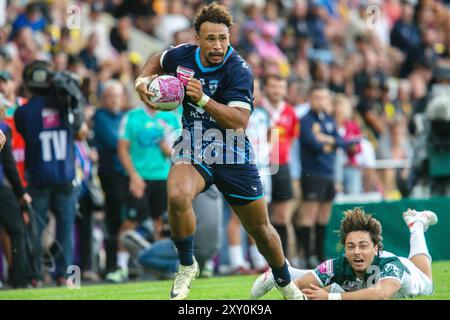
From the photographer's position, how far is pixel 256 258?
14.0 m

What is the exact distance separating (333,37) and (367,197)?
694 cm

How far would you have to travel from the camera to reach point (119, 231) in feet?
43.9

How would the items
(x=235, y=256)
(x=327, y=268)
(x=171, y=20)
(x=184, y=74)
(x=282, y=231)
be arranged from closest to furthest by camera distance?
(x=184, y=74) < (x=327, y=268) < (x=235, y=256) < (x=282, y=231) < (x=171, y=20)

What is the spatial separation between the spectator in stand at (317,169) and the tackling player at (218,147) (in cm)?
572

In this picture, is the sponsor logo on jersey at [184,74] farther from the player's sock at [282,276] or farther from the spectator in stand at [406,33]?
the spectator in stand at [406,33]

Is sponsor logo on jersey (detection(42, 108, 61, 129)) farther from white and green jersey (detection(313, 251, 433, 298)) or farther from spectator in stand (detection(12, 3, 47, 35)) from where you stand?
spectator in stand (detection(12, 3, 47, 35))

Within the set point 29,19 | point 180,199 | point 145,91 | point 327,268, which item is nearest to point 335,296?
point 327,268

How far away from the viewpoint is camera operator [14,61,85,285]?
1186 centimetres

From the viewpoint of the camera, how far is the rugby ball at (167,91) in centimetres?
834

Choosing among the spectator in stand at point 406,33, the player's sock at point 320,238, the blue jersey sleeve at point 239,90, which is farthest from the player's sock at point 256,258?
the spectator in stand at point 406,33

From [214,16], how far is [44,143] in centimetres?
403

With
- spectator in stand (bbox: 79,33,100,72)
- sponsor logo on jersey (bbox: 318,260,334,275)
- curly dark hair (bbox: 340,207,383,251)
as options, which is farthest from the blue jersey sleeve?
spectator in stand (bbox: 79,33,100,72)

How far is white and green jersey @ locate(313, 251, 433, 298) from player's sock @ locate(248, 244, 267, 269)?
484cm

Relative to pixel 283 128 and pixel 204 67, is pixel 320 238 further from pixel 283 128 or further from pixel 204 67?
pixel 204 67
